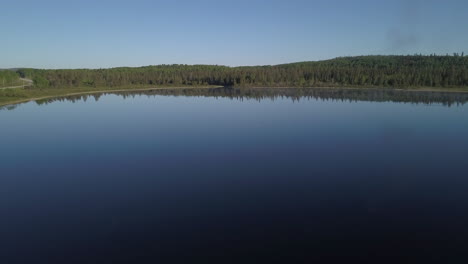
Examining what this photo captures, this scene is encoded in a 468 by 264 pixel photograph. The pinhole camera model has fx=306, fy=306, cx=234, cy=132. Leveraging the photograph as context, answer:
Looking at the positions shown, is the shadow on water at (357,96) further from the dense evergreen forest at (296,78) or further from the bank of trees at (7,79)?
the bank of trees at (7,79)

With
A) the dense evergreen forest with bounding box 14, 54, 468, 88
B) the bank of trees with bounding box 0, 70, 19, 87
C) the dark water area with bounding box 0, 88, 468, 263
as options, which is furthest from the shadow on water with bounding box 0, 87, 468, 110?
the dark water area with bounding box 0, 88, 468, 263

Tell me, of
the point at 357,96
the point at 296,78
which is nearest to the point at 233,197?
the point at 357,96

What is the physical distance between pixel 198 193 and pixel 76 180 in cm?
474

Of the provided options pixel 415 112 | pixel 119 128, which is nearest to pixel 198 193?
pixel 119 128

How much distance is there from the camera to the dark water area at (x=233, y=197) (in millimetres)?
6707

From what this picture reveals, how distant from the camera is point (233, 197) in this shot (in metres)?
9.36

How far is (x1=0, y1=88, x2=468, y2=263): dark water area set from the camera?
671 cm

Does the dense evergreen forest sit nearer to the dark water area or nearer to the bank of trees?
the bank of trees

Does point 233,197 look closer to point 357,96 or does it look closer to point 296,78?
point 357,96

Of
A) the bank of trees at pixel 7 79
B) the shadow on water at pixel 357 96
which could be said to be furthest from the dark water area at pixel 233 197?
the bank of trees at pixel 7 79

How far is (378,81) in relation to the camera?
65688 mm

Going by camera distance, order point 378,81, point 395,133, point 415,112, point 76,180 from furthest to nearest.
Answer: point 378,81 < point 415,112 < point 395,133 < point 76,180

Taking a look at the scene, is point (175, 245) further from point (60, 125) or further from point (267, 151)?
point (60, 125)

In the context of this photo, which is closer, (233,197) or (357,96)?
(233,197)
